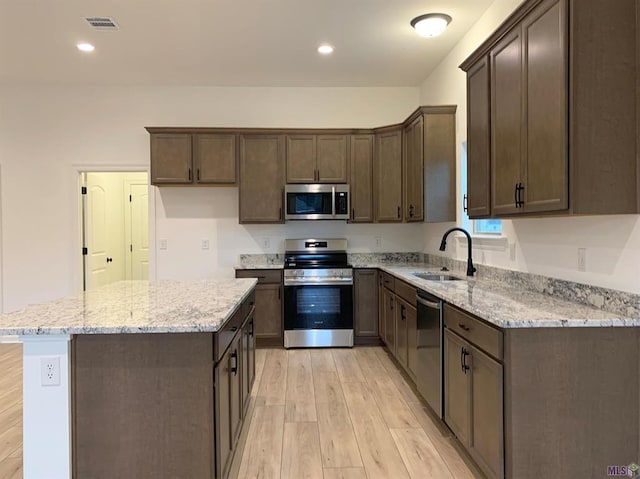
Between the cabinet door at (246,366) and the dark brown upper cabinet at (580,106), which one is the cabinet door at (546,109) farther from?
the cabinet door at (246,366)

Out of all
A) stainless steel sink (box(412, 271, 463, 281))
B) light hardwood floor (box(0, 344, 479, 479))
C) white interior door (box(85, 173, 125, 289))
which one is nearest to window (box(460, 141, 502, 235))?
stainless steel sink (box(412, 271, 463, 281))

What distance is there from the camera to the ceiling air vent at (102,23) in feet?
11.2

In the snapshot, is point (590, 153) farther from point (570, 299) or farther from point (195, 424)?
point (195, 424)

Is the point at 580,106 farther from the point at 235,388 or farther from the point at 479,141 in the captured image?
the point at 235,388

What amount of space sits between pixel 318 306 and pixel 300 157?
66.7 inches

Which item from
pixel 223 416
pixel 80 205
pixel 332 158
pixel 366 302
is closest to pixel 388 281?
pixel 366 302

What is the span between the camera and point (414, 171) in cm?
434

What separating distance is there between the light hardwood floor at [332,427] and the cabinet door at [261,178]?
5.44 ft

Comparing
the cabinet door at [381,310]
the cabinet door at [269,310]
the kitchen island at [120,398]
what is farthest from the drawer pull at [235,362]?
the cabinet door at [381,310]

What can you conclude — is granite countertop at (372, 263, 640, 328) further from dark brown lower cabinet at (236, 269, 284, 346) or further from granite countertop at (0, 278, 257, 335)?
dark brown lower cabinet at (236, 269, 284, 346)

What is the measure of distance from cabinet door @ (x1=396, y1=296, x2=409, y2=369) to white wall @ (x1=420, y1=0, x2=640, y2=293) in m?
0.73

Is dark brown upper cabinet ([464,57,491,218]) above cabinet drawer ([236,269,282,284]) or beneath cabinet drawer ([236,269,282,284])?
above

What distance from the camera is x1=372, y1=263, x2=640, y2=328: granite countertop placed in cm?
182

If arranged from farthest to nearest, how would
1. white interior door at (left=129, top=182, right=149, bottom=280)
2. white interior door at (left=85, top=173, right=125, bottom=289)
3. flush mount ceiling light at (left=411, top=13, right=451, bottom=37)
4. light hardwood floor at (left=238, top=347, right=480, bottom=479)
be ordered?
white interior door at (left=129, top=182, right=149, bottom=280)
white interior door at (left=85, top=173, right=125, bottom=289)
flush mount ceiling light at (left=411, top=13, right=451, bottom=37)
light hardwood floor at (left=238, top=347, right=480, bottom=479)
